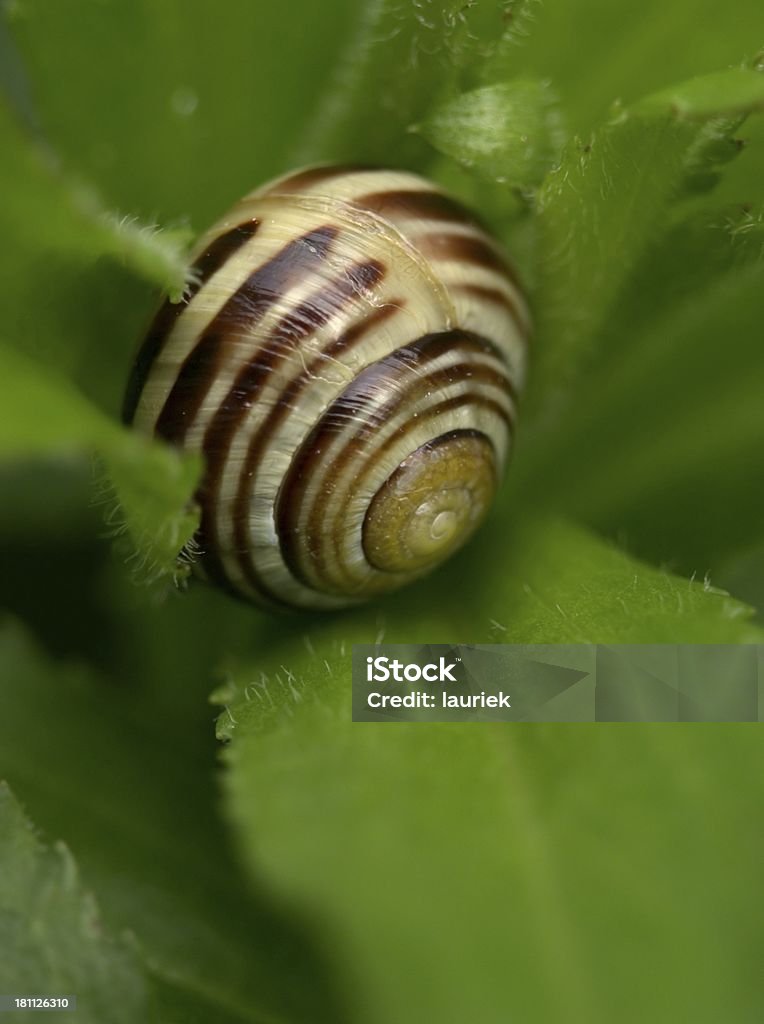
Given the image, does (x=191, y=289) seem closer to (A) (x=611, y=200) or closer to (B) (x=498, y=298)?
(B) (x=498, y=298)

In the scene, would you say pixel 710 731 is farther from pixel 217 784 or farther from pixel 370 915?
pixel 217 784

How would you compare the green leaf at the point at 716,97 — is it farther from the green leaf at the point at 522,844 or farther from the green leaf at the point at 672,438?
the green leaf at the point at 522,844

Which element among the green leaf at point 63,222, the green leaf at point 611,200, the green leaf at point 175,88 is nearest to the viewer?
the green leaf at point 63,222

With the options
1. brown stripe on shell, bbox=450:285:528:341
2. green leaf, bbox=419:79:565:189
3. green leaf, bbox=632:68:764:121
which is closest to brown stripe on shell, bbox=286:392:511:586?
brown stripe on shell, bbox=450:285:528:341

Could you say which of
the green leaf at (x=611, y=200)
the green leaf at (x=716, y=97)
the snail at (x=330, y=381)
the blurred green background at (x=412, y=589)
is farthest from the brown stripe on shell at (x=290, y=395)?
the green leaf at (x=716, y=97)

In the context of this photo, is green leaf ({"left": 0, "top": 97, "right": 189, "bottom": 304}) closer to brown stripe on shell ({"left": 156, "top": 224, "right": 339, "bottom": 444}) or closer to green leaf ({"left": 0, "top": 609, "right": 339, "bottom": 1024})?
brown stripe on shell ({"left": 156, "top": 224, "right": 339, "bottom": 444})

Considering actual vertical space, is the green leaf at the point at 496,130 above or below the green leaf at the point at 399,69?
below

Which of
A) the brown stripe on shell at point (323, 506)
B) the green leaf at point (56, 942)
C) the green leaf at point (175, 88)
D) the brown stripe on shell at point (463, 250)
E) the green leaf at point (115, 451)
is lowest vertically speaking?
the green leaf at point (56, 942)
